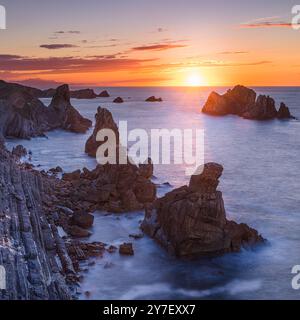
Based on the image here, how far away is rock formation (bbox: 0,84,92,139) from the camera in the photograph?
7456 centimetres

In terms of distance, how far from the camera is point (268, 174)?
54.4 meters

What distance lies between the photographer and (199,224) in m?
26.4

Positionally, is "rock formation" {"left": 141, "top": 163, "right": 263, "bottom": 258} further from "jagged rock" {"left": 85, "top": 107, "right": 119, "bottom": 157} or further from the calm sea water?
"jagged rock" {"left": 85, "top": 107, "right": 119, "bottom": 157}

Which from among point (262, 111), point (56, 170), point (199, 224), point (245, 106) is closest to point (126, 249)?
point (199, 224)

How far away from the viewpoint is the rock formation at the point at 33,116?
7456 centimetres

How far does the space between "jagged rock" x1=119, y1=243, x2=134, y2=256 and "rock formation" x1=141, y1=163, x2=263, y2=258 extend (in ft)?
6.68

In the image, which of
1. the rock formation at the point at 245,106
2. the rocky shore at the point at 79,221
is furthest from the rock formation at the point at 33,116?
the rock formation at the point at 245,106

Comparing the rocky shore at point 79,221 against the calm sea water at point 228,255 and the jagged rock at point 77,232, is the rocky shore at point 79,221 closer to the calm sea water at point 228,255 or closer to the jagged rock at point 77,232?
the jagged rock at point 77,232

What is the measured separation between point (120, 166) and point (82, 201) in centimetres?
461

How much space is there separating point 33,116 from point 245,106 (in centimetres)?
7782

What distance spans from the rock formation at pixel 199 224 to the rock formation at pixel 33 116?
4924 cm

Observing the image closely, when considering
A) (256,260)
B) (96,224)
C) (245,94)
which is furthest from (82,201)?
(245,94)
